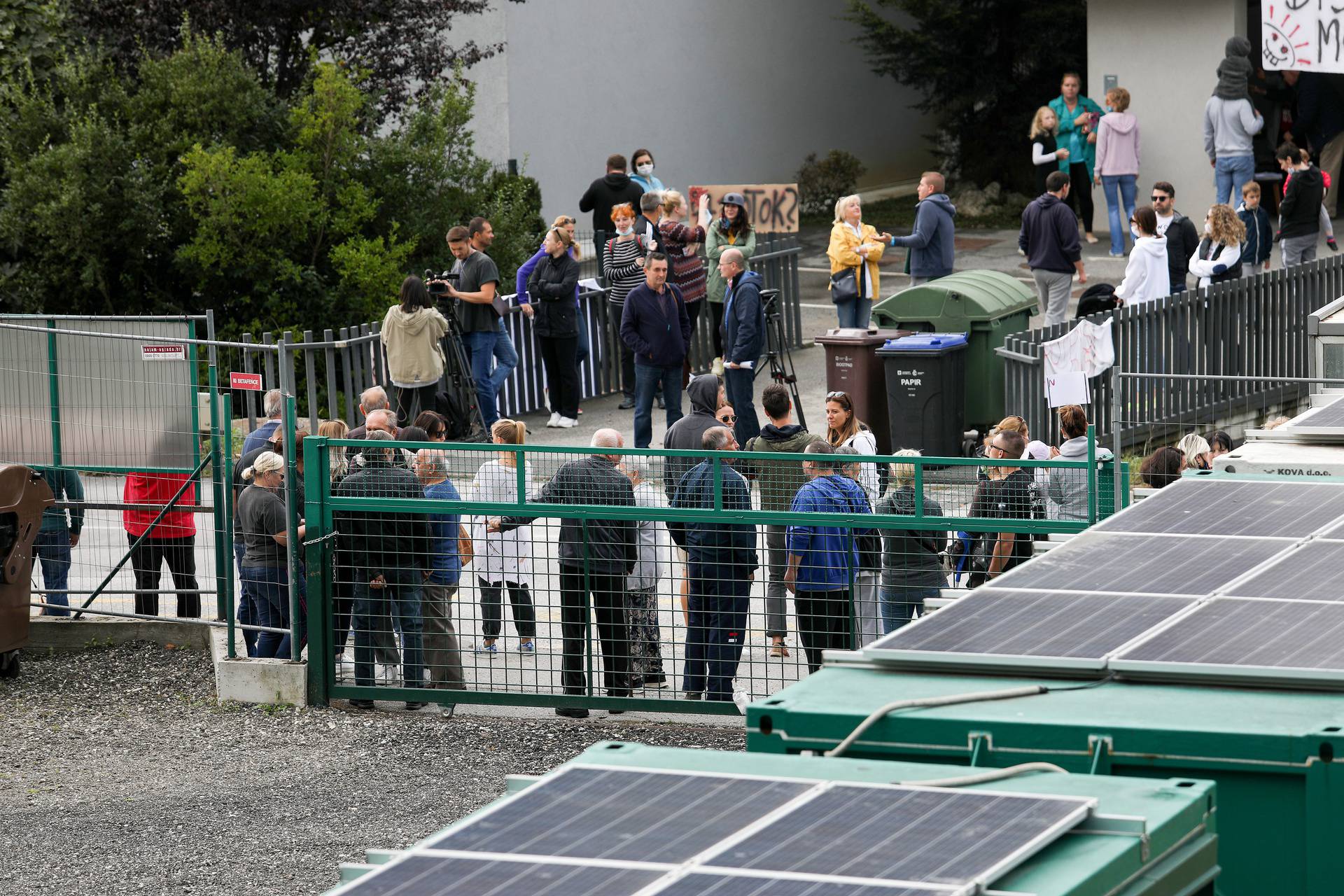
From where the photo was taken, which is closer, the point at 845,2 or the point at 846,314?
the point at 846,314

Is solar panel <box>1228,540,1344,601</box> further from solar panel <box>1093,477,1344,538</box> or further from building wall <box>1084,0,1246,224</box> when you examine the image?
building wall <box>1084,0,1246,224</box>

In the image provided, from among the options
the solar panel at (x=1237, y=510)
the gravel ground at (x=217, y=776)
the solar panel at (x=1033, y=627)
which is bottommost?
the gravel ground at (x=217, y=776)

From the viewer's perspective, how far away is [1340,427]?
690cm

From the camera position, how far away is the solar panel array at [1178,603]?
13.3 feet

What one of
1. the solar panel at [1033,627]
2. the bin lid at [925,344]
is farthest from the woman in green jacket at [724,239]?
the solar panel at [1033,627]

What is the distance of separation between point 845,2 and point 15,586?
23371 millimetres

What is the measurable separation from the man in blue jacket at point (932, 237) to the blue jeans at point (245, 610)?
827cm

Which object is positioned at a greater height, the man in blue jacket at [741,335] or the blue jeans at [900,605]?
the man in blue jacket at [741,335]

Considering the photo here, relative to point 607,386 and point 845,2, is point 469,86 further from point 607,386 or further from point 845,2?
point 845,2

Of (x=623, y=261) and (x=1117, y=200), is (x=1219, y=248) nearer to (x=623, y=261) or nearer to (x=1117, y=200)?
(x=623, y=261)

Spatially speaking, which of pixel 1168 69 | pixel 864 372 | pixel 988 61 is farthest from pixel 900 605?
pixel 988 61

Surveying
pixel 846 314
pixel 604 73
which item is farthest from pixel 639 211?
pixel 604 73

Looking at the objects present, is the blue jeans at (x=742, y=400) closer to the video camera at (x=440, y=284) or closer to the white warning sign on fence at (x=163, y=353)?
the video camera at (x=440, y=284)

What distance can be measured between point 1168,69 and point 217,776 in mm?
17702
